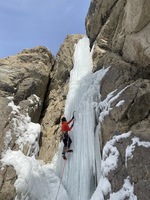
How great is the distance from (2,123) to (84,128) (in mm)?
3248

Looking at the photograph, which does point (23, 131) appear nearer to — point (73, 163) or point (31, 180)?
point (31, 180)

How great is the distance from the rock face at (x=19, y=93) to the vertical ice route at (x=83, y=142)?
1.70 metres

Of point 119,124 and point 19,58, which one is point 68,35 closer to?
point 19,58

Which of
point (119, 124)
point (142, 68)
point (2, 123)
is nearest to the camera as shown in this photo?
point (119, 124)

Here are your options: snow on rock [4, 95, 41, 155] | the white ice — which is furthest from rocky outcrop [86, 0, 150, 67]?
snow on rock [4, 95, 41, 155]

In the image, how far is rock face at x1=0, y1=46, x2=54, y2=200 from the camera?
10204mm

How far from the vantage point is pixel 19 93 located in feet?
41.9

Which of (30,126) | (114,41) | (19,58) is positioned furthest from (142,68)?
(19,58)

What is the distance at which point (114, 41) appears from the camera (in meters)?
12.2

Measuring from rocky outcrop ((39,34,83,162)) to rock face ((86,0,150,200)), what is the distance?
2350mm

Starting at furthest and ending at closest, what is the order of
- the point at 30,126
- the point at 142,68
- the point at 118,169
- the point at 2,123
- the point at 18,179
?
1. the point at 30,126
2. the point at 2,123
3. the point at 142,68
4. the point at 18,179
5. the point at 118,169

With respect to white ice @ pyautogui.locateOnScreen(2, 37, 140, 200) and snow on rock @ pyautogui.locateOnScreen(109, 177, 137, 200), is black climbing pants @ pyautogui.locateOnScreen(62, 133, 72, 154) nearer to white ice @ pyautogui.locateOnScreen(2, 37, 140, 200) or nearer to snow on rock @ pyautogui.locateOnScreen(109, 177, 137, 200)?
white ice @ pyautogui.locateOnScreen(2, 37, 140, 200)

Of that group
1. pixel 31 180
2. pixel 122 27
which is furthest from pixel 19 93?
pixel 122 27

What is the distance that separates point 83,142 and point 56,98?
5.16 m
